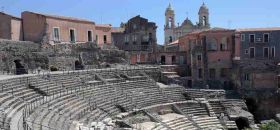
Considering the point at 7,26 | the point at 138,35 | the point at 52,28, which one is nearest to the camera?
the point at 7,26

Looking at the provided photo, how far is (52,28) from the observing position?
37.4 m

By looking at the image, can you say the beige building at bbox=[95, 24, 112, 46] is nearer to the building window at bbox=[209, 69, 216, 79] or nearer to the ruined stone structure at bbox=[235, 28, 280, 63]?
→ the building window at bbox=[209, 69, 216, 79]

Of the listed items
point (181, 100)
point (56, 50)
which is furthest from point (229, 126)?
point (56, 50)

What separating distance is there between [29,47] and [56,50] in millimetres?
3151

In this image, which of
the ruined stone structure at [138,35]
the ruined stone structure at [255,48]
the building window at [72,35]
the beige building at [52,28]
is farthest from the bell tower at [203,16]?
the building window at [72,35]

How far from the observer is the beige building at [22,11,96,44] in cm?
3653

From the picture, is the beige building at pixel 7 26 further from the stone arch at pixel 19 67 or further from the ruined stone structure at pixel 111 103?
the ruined stone structure at pixel 111 103

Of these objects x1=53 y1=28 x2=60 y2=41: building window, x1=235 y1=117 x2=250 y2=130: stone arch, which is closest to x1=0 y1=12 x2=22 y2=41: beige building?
x1=53 y1=28 x2=60 y2=41: building window

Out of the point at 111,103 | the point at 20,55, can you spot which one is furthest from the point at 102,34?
the point at 111,103

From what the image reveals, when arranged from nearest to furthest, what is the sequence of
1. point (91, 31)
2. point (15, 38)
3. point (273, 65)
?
point (15, 38), point (273, 65), point (91, 31)

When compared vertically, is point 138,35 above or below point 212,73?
above

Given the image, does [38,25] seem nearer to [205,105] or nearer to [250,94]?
[205,105]

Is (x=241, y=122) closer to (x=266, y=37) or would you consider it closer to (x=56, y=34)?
(x=266, y=37)

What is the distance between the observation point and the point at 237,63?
4028 centimetres
